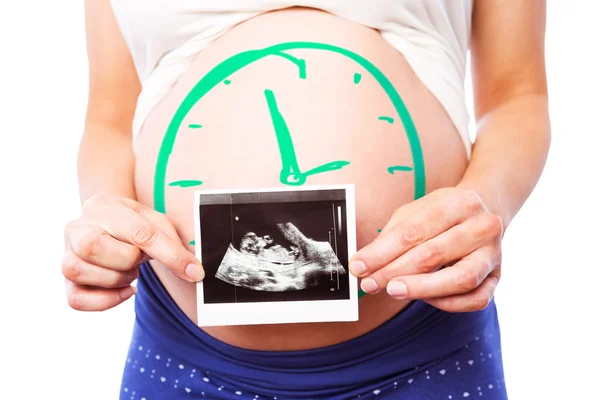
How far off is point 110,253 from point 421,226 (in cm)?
40

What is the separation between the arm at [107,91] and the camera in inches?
47.9

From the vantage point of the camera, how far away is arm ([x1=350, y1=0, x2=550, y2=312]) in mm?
811

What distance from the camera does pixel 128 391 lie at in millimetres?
1144

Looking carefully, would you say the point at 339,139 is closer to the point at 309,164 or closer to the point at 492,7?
the point at 309,164

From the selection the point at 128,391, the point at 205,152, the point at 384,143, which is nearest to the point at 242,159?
the point at 205,152

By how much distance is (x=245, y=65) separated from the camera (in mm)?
1030

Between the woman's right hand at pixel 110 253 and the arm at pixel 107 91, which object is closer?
the woman's right hand at pixel 110 253

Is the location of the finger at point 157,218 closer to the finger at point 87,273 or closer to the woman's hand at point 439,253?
the finger at point 87,273

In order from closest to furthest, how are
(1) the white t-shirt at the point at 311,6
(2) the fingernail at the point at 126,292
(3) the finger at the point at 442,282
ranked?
1. (3) the finger at the point at 442,282
2. (2) the fingernail at the point at 126,292
3. (1) the white t-shirt at the point at 311,6

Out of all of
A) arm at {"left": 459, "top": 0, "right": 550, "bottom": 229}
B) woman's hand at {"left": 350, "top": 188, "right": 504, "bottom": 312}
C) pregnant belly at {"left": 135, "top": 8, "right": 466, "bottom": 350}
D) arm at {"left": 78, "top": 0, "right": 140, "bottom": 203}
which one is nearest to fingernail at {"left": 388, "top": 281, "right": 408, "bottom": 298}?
woman's hand at {"left": 350, "top": 188, "right": 504, "bottom": 312}

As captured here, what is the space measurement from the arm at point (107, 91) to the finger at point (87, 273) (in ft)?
1.15

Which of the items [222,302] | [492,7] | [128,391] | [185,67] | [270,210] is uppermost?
[492,7]

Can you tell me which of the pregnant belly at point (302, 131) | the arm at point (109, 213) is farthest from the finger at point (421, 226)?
the arm at point (109, 213)

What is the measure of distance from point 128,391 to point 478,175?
698 mm
